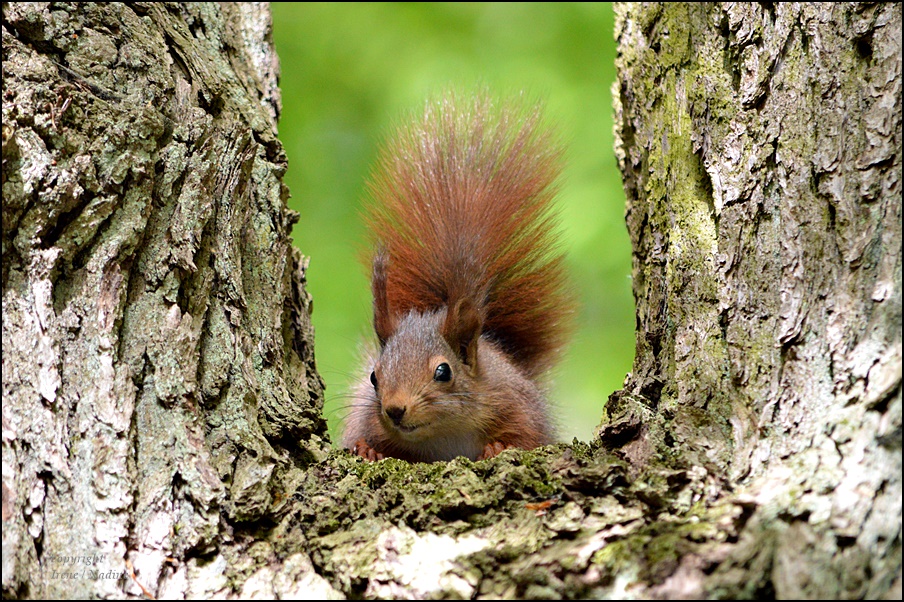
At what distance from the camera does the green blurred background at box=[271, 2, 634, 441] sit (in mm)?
3836

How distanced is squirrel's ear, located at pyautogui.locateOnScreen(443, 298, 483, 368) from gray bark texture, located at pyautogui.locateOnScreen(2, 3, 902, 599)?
0.85 metres

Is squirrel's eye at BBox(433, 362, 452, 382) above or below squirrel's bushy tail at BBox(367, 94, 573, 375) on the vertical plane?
below

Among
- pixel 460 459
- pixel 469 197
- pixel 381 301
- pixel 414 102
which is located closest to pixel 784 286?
pixel 460 459

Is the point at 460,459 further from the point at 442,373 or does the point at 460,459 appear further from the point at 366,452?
the point at 442,373

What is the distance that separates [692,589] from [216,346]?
112 cm

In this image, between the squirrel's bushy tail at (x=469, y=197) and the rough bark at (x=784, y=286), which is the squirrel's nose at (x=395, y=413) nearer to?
the squirrel's bushy tail at (x=469, y=197)

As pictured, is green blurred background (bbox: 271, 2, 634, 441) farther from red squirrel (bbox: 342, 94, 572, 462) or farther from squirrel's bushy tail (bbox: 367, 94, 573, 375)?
squirrel's bushy tail (bbox: 367, 94, 573, 375)

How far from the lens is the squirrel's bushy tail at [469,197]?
2623 mm


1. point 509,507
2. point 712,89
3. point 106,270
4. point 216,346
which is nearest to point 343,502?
point 509,507

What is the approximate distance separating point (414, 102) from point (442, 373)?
1442mm

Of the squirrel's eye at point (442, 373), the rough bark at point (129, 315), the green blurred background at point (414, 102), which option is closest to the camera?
the rough bark at point (129, 315)

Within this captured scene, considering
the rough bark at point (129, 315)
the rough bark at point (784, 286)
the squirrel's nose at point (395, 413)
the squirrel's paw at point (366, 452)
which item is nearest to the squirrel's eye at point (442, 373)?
the squirrel's nose at point (395, 413)

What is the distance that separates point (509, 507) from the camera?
1.62 metres

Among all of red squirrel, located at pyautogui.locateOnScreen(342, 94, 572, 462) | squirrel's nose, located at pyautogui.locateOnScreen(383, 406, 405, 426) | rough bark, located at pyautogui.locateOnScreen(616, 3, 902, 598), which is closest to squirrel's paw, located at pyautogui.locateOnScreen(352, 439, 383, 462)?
red squirrel, located at pyautogui.locateOnScreen(342, 94, 572, 462)
